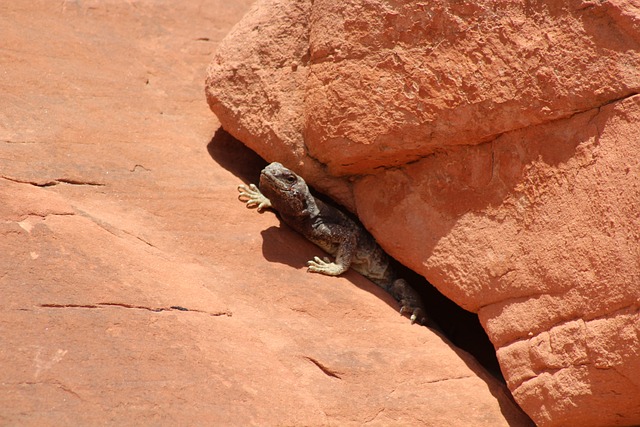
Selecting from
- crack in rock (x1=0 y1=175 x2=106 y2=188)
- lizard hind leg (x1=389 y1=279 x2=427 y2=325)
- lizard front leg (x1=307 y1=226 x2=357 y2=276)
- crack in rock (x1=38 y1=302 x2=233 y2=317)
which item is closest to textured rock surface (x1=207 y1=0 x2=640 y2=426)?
lizard front leg (x1=307 y1=226 x2=357 y2=276)

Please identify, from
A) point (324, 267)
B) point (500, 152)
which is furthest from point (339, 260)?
point (500, 152)

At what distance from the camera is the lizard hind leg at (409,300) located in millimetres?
6277

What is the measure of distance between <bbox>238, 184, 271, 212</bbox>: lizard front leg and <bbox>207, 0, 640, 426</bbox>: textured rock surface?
1.13 ft

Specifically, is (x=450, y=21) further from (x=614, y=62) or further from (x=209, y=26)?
(x=209, y=26)

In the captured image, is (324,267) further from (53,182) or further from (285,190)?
(53,182)

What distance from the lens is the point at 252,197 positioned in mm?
6535

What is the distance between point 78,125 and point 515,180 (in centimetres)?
359

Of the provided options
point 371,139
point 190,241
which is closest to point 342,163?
point 371,139

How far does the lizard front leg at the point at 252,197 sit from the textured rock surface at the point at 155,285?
0.26 ft

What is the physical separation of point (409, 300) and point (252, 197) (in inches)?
63.0

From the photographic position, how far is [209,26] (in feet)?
27.5

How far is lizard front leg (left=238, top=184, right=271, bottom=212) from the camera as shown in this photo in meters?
6.50

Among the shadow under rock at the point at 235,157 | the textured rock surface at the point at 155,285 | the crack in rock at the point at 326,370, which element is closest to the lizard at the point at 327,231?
the textured rock surface at the point at 155,285

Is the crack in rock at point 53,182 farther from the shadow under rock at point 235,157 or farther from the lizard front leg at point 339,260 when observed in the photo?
the lizard front leg at point 339,260
